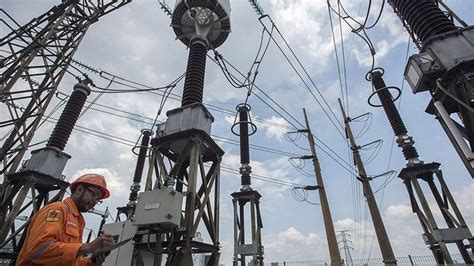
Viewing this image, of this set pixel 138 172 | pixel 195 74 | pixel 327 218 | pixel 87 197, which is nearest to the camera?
pixel 87 197

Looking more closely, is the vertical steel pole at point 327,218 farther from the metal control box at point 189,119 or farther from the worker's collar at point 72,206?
the worker's collar at point 72,206

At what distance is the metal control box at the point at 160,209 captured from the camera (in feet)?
16.0

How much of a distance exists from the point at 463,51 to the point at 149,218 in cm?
555

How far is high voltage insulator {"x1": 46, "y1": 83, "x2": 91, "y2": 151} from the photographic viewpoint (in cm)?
984

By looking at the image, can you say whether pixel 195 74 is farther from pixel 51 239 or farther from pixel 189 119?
pixel 51 239

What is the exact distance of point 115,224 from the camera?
6.07 metres

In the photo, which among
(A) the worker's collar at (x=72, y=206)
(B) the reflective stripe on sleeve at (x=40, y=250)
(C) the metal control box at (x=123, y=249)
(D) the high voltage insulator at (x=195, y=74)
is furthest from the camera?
(D) the high voltage insulator at (x=195, y=74)

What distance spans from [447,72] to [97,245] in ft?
15.0

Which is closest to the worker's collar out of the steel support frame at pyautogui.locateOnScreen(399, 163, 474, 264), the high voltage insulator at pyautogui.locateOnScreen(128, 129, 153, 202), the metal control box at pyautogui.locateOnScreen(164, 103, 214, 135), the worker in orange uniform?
the worker in orange uniform

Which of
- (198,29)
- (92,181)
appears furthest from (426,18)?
(198,29)

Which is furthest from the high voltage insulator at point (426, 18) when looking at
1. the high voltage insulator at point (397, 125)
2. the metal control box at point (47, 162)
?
the metal control box at point (47, 162)

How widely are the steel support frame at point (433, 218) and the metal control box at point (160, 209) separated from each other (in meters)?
9.25

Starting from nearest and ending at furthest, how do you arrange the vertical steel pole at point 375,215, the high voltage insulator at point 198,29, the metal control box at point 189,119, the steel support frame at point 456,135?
the steel support frame at point 456,135, the metal control box at point 189,119, the high voltage insulator at point 198,29, the vertical steel pole at point 375,215

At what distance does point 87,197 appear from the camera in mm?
2744
